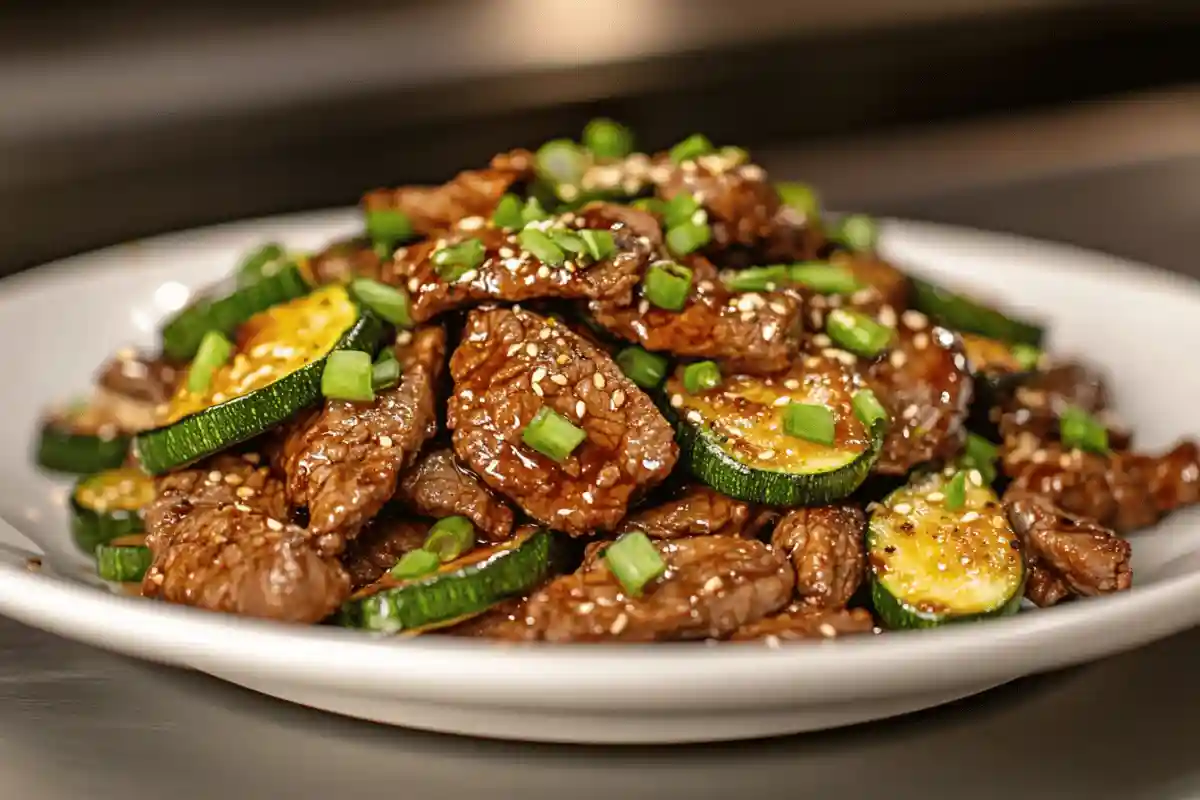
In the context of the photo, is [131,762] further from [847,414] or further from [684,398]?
[847,414]

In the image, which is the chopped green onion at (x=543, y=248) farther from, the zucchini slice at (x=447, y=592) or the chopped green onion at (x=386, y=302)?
the zucchini slice at (x=447, y=592)

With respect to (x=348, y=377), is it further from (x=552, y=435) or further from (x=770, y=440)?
(x=770, y=440)

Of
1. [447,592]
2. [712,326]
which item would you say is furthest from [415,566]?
[712,326]

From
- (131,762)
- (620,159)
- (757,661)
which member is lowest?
(131,762)

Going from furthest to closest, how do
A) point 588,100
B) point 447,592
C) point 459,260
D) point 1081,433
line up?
point 588,100 → point 1081,433 → point 459,260 → point 447,592

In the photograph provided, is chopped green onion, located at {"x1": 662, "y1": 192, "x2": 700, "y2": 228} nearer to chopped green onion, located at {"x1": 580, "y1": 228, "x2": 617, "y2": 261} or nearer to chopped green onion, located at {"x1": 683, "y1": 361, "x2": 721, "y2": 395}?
chopped green onion, located at {"x1": 580, "y1": 228, "x2": 617, "y2": 261}

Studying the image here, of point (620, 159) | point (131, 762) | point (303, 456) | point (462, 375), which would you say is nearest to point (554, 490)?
point (462, 375)
